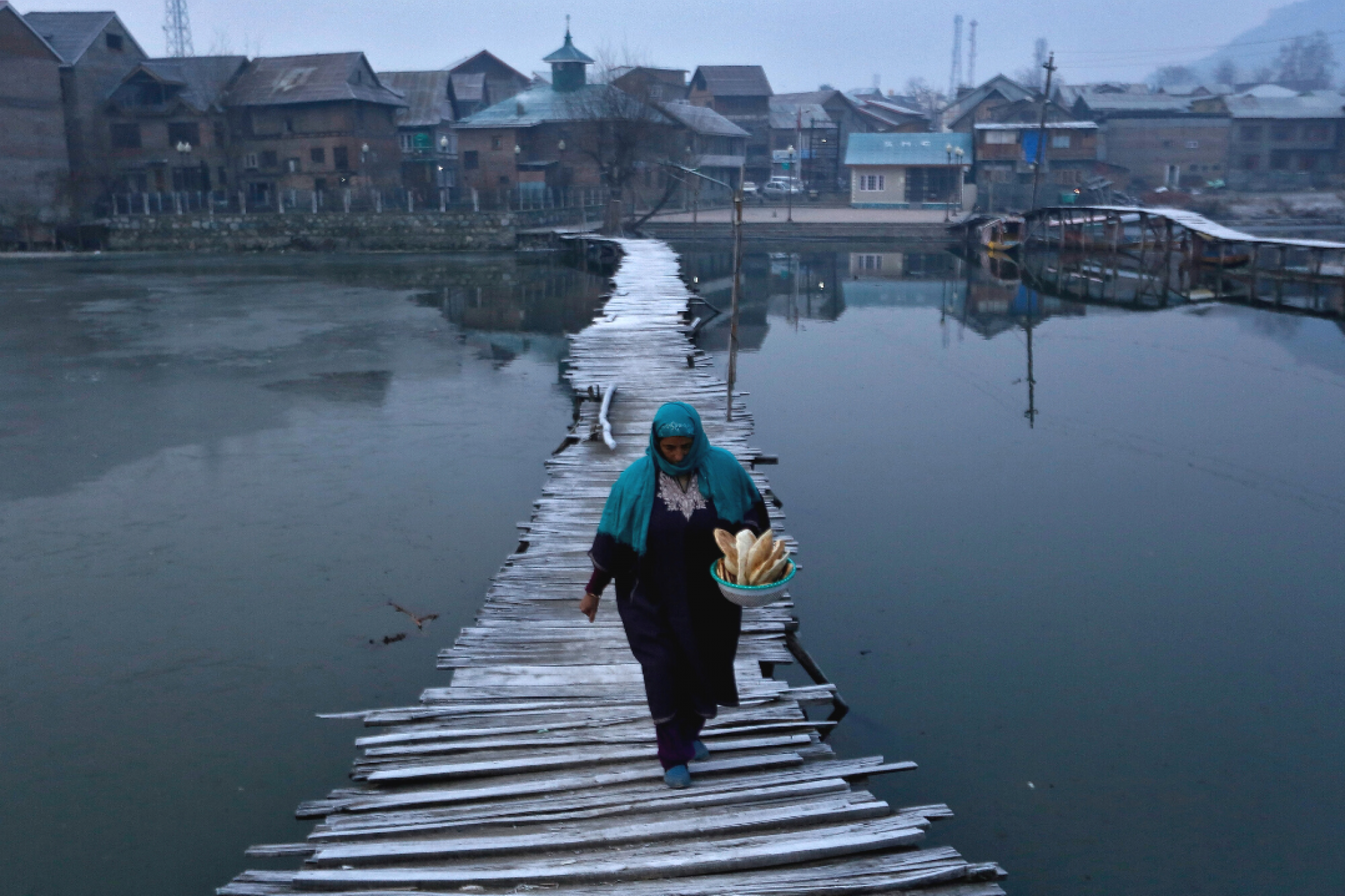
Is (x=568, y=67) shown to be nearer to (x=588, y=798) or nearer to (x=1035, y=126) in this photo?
(x=1035, y=126)

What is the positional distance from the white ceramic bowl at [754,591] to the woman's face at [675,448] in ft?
1.98

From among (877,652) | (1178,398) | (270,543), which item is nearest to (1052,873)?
(877,652)

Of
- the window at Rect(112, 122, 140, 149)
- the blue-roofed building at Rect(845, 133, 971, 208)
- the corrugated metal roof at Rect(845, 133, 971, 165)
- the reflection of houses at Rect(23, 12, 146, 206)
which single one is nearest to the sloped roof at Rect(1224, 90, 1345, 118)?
the corrugated metal roof at Rect(845, 133, 971, 165)

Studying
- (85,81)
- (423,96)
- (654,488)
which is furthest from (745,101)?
(654,488)

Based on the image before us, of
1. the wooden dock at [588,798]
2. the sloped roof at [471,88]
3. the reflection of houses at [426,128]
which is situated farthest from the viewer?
the sloped roof at [471,88]

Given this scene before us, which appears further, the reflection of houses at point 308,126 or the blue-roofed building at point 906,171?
the blue-roofed building at point 906,171

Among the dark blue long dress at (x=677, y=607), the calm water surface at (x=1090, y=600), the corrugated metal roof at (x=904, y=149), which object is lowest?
the calm water surface at (x=1090, y=600)

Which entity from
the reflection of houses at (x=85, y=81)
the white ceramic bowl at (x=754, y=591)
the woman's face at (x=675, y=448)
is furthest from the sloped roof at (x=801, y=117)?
the white ceramic bowl at (x=754, y=591)

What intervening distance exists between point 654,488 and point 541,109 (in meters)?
56.4

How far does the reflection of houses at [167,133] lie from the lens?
53375mm

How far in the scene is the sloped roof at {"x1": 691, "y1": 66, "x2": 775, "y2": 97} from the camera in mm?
76750

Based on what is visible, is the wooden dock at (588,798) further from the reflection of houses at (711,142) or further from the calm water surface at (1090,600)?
the reflection of houses at (711,142)

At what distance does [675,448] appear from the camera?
5.14 metres

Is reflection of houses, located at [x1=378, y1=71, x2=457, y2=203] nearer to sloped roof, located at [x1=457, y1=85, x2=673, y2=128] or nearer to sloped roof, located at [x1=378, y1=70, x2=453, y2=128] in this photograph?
sloped roof, located at [x1=378, y1=70, x2=453, y2=128]
